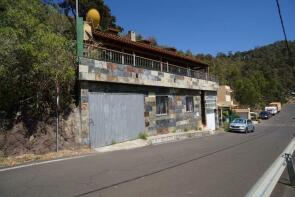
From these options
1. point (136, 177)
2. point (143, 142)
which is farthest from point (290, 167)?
point (143, 142)

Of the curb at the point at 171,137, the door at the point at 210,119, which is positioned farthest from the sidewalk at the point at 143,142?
the door at the point at 210,119

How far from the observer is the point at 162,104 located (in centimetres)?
2655

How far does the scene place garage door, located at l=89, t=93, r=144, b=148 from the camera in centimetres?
1791

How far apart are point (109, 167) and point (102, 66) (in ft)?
27.0

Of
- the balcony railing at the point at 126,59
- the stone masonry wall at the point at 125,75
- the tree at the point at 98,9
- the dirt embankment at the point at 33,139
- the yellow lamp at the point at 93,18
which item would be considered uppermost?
the tree at the point at 98,9

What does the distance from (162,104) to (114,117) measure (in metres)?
7.58

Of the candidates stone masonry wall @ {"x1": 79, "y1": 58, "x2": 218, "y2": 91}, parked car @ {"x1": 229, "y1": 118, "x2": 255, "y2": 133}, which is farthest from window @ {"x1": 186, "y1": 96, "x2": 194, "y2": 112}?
parked car @ {"x1": 229, "y1": 118, "x2": 255, "y2": 133}

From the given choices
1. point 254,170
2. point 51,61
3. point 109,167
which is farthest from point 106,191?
point 51,61

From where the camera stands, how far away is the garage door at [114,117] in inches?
705

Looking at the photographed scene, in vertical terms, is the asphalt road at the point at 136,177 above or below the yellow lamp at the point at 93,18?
below

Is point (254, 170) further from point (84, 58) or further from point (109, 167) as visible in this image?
point (84, 58)

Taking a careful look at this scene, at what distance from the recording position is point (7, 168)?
36.9ft

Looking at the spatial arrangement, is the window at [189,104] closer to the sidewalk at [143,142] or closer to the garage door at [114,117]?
the sidewalk at [143,142]

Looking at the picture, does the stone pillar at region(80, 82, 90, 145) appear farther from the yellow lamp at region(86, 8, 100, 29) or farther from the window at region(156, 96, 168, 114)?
the yellow lamp at region(86, 8, 100, 29)
